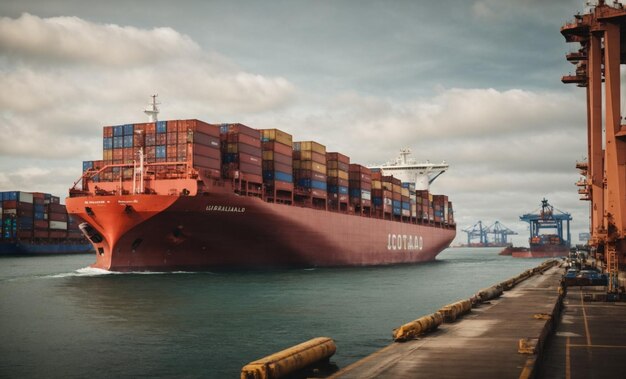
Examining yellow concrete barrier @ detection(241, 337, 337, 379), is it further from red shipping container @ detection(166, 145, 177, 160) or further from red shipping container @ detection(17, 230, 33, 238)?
red shipping container @ detection(17, 230, 33, 238)

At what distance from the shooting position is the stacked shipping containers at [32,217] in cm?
10444

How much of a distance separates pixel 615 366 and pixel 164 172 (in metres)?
36.3

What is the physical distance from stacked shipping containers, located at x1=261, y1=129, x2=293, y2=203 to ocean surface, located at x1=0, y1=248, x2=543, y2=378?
1040 centimetres

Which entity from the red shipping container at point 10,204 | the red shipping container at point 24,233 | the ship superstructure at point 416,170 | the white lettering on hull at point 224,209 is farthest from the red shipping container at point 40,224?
Result: the white lettering on hull at point 224,209

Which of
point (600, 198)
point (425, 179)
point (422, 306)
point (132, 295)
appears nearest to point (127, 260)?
point (132, 295)

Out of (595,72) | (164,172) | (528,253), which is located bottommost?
(528,253)

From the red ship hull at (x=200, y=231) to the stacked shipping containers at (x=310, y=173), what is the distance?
2158 millimetres

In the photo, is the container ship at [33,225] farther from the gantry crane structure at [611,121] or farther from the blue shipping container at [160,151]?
the gantry crane structure at [611,121]

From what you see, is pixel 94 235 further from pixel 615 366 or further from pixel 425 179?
pixel 425 179

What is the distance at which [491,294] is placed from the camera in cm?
2678

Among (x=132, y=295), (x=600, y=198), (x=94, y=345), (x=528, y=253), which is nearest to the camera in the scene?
(x=94, y=345)

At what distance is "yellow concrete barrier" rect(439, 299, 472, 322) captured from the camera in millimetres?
18672

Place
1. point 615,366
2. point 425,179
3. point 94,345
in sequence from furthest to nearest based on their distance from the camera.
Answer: point 425,179, point 94,345, point 615,366

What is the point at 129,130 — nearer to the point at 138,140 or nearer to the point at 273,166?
the point at 138,140
